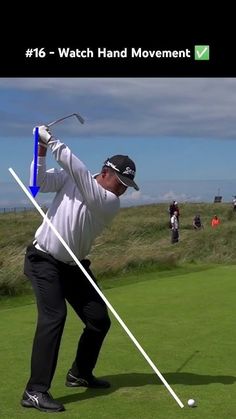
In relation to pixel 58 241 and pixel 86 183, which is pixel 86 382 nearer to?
pixel 58 241

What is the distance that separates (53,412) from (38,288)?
3.11 ft

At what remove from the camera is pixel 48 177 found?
5.09 metres

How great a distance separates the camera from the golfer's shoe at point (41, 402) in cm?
480

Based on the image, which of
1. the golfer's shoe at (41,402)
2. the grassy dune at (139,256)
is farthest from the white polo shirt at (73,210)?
the grassy dune at (139,256)

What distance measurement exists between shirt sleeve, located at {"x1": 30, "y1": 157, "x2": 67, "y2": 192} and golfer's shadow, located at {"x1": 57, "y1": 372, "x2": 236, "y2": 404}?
167cm

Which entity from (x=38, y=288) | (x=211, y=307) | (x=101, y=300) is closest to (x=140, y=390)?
(x=101, y=300)

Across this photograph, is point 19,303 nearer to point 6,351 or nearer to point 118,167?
point 6,351

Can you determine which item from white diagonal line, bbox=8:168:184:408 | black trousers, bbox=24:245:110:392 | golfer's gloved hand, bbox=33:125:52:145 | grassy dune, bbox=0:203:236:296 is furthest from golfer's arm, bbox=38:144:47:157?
grassy dune, bbox=0:203:236:296

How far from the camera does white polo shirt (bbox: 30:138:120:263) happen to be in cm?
496

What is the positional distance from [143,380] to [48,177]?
2013 millimetres

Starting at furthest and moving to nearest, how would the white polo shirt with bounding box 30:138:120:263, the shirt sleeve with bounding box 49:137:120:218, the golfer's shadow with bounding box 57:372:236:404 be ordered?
1. the golfer's shadow with bounding box 57:372:236:404
2. the white polo shirt with bounding box 30:138:120:263
3. the shirt sleeve with bounding box 49:137:120:218

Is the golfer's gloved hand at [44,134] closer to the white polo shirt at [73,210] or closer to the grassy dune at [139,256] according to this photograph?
the white polo shirt at [73,210]
